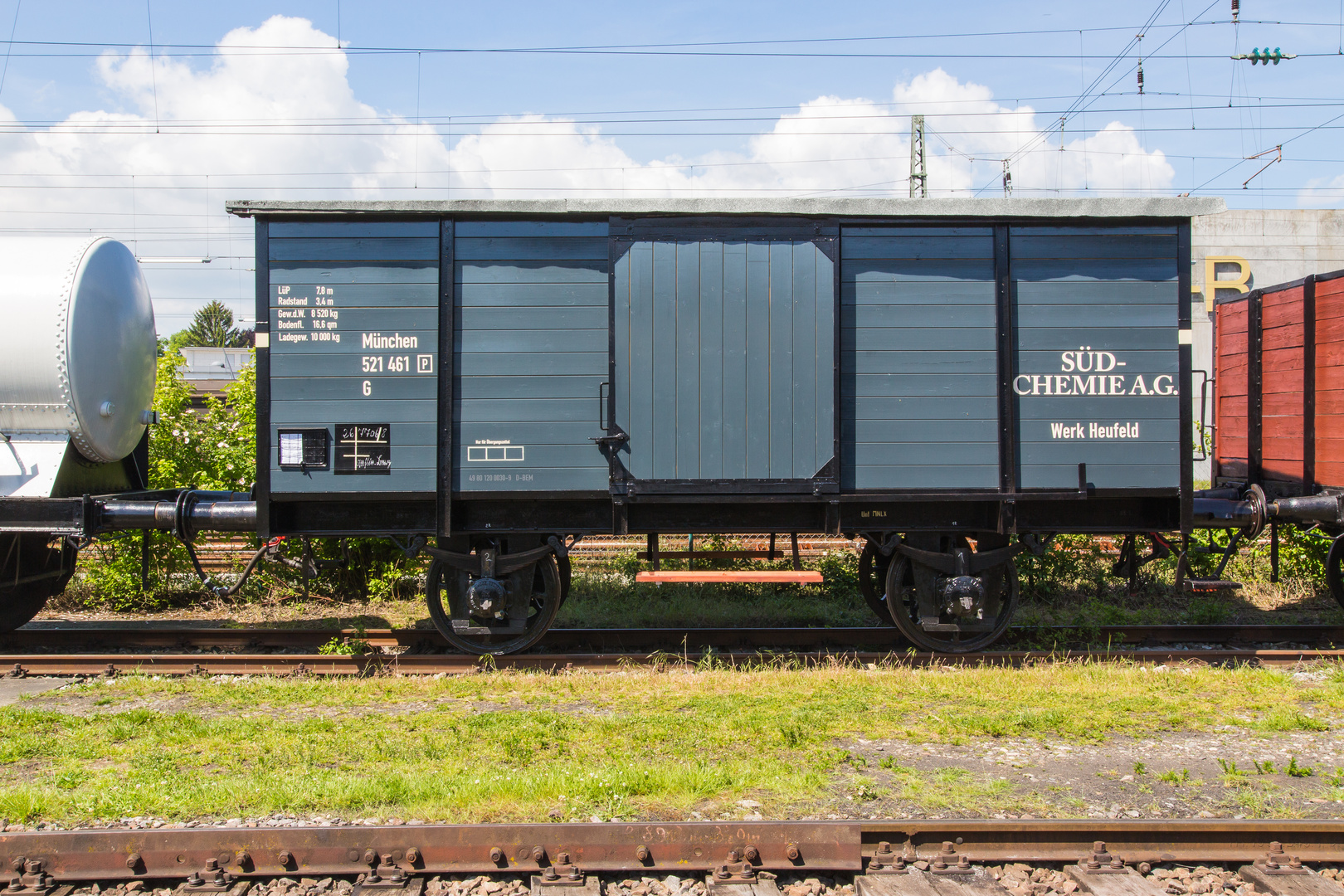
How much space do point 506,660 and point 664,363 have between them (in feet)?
10.00

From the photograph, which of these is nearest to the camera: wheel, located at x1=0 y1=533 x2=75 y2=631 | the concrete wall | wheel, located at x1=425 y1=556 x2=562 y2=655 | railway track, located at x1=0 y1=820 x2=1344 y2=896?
railway track, located at x1=0 y1=820 x2=1344 y2=896

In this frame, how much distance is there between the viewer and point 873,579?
8.89 m

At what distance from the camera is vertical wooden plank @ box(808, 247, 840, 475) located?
727cm

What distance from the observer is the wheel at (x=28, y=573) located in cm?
799

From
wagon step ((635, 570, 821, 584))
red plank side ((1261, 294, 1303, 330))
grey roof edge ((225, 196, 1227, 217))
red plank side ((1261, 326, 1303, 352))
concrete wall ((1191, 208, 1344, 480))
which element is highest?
concrete wall ((1191, 208, 1344, 480))

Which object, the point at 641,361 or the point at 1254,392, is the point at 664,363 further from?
the point at 1254,392

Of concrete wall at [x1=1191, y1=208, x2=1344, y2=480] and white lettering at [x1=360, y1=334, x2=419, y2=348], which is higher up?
concrete wall at [x1=1191, y1=208, x2=1344, y2=480]

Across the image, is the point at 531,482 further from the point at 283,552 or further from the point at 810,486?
the point at 283,552

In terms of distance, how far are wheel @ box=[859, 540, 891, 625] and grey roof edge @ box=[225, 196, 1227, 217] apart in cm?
317

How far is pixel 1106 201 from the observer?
7.27 meters

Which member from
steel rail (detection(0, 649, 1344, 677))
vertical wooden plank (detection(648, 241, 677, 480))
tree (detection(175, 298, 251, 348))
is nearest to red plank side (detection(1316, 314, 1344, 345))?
steel rail (detection(0, 649, 1344, 677))

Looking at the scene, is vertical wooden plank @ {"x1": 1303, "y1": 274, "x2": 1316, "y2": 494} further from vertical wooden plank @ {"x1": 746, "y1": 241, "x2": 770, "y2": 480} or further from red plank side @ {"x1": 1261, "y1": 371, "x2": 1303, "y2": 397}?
vertical wooden plank @ {"x1": 746, "y1": 241, "x2": 770, "y2": 480}

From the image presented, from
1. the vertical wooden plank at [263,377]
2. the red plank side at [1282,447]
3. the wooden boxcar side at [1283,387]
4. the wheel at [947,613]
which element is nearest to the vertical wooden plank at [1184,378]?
the wheel at [947,613]

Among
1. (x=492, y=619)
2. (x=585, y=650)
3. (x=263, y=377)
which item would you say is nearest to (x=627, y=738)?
(x=492, y=619)
